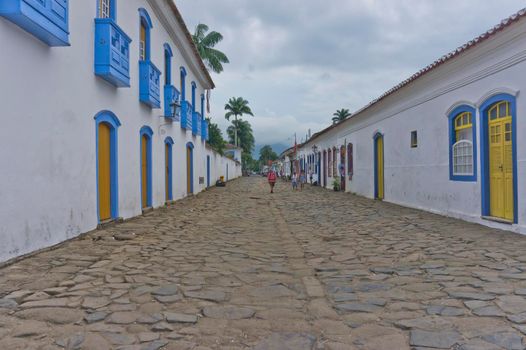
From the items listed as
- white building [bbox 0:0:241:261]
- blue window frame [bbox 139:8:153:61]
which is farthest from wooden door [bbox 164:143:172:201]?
blue window frame [bbox 139:8:153:61]

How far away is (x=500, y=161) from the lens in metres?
8.40

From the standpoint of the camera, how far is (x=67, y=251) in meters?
6.12

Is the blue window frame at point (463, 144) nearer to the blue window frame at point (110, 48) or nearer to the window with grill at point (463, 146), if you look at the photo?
the window with grill at point (463, 146)

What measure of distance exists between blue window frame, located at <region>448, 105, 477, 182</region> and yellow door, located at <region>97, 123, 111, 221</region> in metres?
7.87

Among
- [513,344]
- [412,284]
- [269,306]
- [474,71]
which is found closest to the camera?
[513,344]

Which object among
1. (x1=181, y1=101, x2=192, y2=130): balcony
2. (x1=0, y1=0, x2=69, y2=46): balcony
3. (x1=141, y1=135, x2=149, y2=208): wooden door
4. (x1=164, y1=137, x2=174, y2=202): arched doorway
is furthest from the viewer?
(x1=181, y1=101, x2=192, y2=130): balcony

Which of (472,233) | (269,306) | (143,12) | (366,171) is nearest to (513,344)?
(269,306)

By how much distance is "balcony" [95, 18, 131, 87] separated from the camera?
25.1 ft

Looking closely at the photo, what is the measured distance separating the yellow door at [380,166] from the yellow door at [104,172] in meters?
10.4

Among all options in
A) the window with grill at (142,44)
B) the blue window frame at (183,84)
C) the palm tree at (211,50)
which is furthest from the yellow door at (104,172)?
the palm tree at (211,50)

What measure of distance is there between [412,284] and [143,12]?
9126 mm

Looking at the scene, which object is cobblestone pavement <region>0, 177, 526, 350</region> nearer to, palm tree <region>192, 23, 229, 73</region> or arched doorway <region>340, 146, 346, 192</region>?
arched doorway <region>340, 146, 346, 192</region>

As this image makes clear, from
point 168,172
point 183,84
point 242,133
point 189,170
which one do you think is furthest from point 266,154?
point 168,172

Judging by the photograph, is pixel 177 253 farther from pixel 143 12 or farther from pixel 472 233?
pixel 143 12
